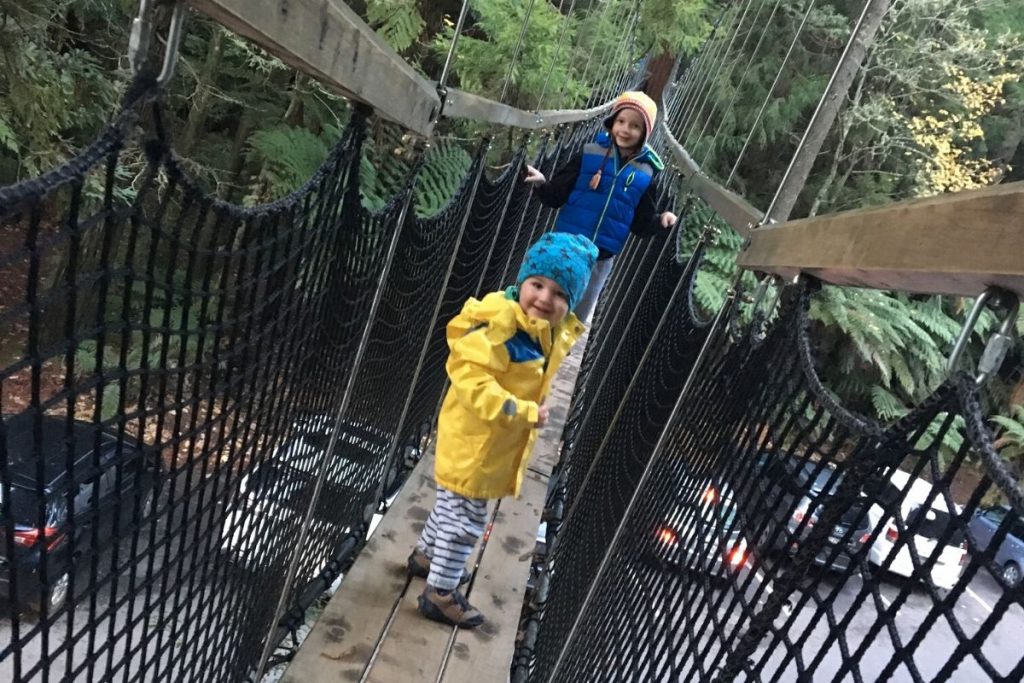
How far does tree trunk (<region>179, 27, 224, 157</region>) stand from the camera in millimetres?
5629

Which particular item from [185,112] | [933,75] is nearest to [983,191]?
[185,112]

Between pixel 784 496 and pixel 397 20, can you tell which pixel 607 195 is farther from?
pixel 397 20

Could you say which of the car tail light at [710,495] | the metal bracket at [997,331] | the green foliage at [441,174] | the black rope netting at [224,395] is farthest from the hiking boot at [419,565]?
the green foliage at [441,174]

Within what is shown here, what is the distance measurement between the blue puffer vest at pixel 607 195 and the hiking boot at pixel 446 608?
4.56 ft

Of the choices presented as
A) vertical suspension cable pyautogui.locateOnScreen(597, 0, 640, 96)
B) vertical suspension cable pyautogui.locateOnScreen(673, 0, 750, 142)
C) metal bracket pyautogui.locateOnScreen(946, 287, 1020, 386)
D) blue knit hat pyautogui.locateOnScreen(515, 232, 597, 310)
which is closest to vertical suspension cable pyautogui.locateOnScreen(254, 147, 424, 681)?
blue knit hat pyautogui.locateOnScreen(515, 232, 597, 310)

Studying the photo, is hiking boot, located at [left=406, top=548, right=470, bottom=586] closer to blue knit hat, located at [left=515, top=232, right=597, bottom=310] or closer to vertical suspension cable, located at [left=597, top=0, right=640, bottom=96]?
blue knit hat, located at [left=515, top=232, right=597, bottom=310]

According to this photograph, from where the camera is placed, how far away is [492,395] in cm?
152

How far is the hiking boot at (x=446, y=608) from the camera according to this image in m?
1.68

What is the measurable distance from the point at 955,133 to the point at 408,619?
25.6ft

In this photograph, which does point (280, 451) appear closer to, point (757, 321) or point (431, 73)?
point (757, 321)

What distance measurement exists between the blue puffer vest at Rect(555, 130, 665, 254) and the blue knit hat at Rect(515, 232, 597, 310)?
101 cm

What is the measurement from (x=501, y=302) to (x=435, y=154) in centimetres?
395

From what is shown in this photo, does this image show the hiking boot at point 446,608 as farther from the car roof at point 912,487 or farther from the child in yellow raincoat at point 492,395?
the car roof at point 912,487

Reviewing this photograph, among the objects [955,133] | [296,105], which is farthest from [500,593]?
[955,133]
